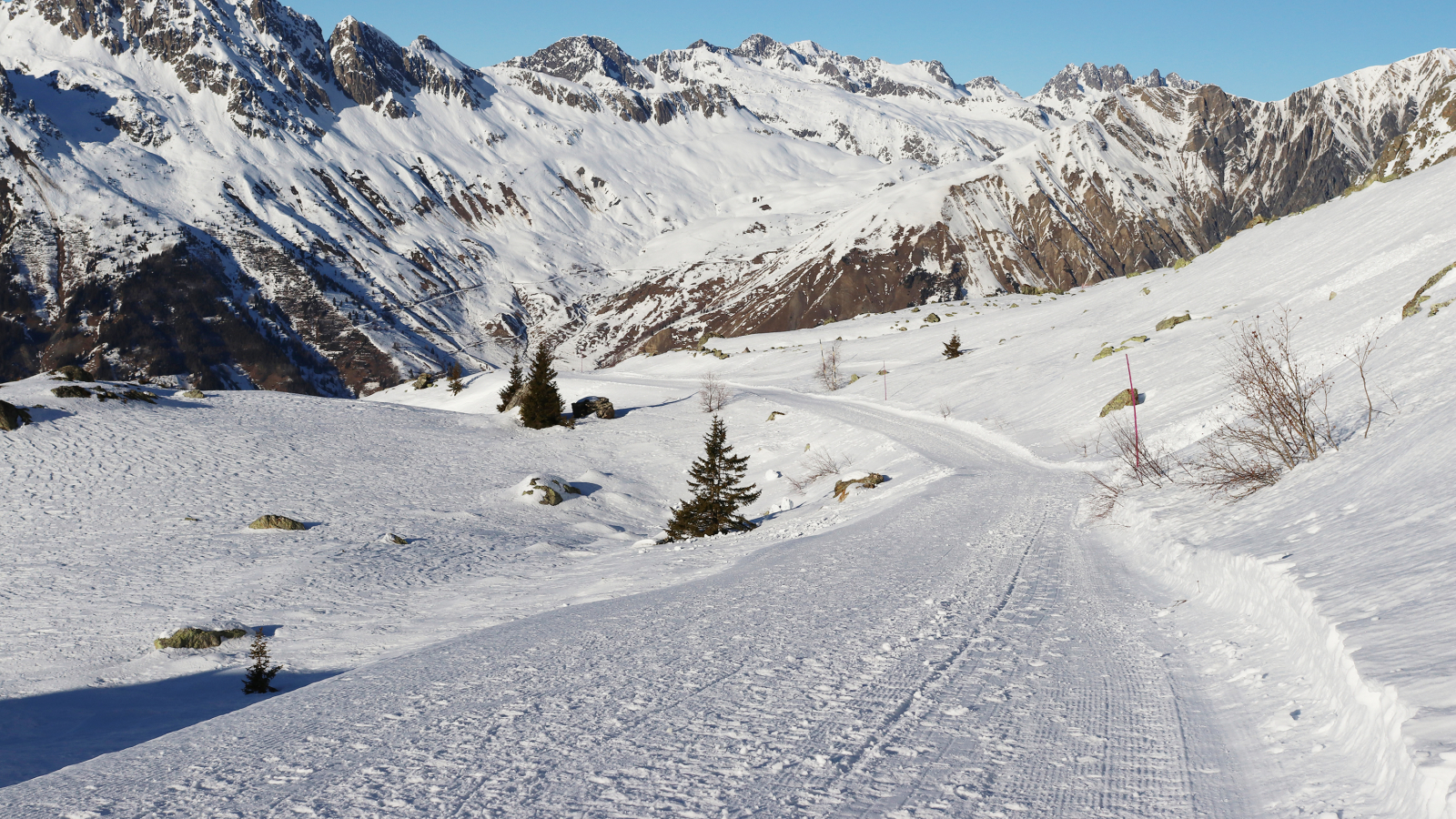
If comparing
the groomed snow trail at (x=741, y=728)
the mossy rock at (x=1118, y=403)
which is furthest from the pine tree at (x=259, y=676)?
the mossy rock at (x=1118, y=403)

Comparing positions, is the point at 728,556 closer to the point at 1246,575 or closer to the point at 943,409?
the point at 1246,575

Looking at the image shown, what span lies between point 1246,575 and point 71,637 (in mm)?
16582

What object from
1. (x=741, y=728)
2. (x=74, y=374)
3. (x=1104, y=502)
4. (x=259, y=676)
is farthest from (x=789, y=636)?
(x=74, y=374)

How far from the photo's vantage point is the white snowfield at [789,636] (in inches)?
163

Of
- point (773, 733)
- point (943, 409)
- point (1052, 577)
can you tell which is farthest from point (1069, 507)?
point (943, 409)

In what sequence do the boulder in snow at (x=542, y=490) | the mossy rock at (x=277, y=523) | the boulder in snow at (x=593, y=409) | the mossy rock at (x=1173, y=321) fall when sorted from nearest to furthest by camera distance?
the mossy rock at (x=277, y=523) < the boulder in snow at (x=542, y=490) < the mossy rock at (x=1173, y=321) < the boulder in snow at (x=593, y=409)

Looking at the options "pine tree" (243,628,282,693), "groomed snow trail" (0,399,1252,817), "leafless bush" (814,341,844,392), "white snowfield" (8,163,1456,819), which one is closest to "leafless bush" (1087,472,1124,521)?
"white snowfield" (8,163,1456,819)

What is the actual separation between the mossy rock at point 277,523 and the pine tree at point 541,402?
1996 cm

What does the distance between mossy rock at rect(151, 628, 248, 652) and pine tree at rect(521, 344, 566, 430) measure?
29043 mm

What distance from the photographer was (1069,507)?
1505cm

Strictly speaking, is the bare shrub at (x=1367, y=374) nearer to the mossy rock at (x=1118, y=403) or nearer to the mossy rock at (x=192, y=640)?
the mossy rock at (x=1118, y=403)

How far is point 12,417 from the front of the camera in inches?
1024

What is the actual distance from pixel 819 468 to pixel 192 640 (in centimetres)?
2252

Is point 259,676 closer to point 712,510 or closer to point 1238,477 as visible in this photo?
point 712,510
